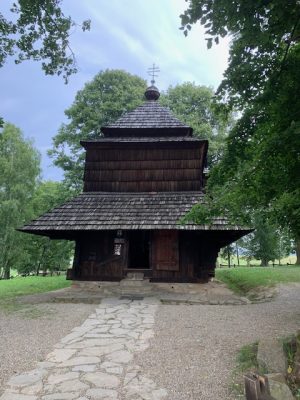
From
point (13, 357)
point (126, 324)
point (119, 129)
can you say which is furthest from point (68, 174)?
point (13, 357)

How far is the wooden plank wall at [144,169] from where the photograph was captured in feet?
43.4

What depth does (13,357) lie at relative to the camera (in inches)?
195

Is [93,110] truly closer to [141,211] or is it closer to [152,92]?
[152,92]

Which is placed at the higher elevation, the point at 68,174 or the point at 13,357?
the point at 68,174

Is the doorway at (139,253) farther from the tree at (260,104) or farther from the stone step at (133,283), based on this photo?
the tree at (260,104)

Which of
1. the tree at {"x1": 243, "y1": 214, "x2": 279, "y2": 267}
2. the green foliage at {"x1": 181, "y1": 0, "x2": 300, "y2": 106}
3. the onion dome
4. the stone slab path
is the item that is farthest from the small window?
the tree at {"x1": 243, "y1": 214, "x2": 279, "y2": 267}

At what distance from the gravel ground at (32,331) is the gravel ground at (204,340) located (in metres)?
1.69

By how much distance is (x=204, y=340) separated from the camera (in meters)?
5.89

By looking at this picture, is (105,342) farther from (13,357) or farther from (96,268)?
(96,268)

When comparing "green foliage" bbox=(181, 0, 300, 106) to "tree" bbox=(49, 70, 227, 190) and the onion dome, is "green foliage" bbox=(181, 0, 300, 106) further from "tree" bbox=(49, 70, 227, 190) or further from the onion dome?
"tree" bbox=(49, 70, 227, 190)

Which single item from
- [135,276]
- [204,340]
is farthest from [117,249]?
[204,340]

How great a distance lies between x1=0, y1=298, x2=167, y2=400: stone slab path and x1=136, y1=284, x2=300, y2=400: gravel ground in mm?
222

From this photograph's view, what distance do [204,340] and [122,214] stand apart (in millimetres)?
6471

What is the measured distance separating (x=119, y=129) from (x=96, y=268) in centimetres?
596
